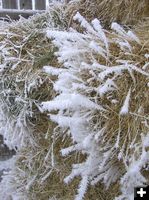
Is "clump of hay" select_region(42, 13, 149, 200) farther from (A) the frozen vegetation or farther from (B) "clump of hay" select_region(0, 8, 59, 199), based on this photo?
(B) "clump of hay" select_region(0, 8, 59, 199)

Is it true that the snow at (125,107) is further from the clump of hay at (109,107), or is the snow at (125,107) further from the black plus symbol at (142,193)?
the black plus symbol at (142,193)

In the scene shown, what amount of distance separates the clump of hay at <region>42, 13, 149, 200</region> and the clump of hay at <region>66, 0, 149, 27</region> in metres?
0.25

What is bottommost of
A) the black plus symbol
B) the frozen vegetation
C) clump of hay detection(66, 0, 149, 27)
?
the black plus symbol

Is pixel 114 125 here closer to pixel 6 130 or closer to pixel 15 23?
pixel 6 130

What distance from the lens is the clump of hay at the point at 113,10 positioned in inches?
42.4

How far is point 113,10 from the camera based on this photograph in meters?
1.12

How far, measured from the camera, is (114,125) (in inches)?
31.4

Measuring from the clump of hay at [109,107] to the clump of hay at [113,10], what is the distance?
0.82 feet

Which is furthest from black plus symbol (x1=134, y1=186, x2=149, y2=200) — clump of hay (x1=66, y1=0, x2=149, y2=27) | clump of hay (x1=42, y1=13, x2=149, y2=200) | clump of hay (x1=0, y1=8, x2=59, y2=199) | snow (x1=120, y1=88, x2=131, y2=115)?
clump of hay (x1=66, y1=0, x2=149, y2=27)

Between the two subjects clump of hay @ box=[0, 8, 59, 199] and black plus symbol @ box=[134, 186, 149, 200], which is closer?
Result: black plus symbol @ box=[134, 186, 149, 200]

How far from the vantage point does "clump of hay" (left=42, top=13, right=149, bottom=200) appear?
0.78 m

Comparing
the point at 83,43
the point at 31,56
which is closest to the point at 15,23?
the point at 31,56

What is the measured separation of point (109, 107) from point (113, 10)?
42 cm

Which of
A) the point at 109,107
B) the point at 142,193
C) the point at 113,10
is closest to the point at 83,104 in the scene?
the point at 109,107
